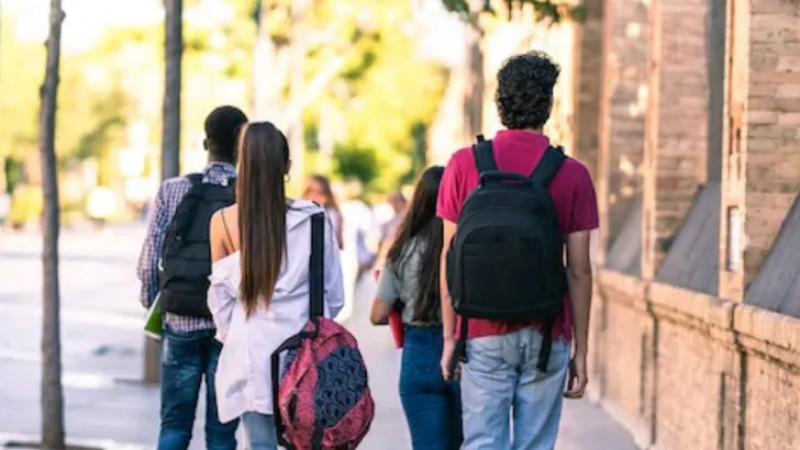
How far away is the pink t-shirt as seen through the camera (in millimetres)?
6910

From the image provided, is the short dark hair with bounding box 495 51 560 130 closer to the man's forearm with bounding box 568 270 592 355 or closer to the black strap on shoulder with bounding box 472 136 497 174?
the black strap on shoulder with bounding box 472 136 497 174

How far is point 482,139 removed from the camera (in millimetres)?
7109

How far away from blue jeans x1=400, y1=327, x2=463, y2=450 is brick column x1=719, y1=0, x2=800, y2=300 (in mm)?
2117

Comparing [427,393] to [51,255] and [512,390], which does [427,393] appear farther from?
[51,255]

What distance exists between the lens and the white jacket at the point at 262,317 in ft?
25.2

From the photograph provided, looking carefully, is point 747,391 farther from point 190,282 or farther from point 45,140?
point 45,140

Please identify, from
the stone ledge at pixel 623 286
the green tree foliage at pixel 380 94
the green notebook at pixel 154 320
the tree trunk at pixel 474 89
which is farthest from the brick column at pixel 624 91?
the green tree foliage at pixel 380 94

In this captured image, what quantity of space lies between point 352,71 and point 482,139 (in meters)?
36.3

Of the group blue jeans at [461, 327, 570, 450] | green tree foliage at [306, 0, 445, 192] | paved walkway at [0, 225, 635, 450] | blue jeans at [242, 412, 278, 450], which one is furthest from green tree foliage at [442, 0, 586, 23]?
green tree foliage at [306, 0, 445, 192]

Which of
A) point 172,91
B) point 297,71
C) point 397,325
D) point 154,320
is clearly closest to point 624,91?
point 172,91

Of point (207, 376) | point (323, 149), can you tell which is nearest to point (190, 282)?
point (207, 376)

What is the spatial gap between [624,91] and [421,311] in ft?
26.7

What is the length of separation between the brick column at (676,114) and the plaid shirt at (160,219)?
5.79 m

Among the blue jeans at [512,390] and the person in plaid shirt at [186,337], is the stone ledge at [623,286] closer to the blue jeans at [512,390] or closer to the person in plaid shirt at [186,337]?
the person in plaid shirt at [186,337]
